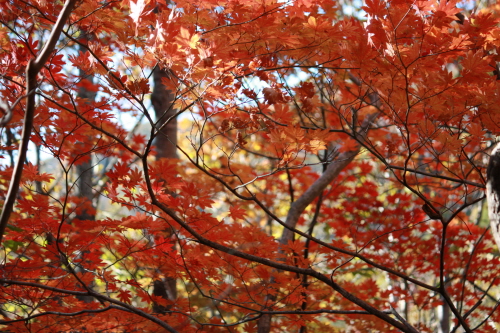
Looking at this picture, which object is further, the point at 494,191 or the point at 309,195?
the point at 309,195

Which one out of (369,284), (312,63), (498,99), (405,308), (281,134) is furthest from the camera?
(405,308)

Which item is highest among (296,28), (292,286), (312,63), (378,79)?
(312,63)

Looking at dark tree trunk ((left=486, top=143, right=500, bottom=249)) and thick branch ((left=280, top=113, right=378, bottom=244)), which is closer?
dark tree trunk ((left=486, top=143, right=500, bottom=249))

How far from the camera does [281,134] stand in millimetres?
2557

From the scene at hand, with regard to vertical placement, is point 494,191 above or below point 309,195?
below

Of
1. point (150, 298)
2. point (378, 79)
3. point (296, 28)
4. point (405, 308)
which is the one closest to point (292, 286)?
point (150, 298)

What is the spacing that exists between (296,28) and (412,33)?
75 centimetres

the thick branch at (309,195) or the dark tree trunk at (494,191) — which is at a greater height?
the thick branch at (309,195)

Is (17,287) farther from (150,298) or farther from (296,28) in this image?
(296,28)

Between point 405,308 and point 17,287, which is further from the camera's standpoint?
point 405,308

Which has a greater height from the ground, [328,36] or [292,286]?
[328,36]

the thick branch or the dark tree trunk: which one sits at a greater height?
the thick branch

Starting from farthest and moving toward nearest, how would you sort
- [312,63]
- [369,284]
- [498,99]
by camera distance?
[369,284], [312,63], [498,99]

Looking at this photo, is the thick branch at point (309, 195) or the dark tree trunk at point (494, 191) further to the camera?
the thick branch at point (309, 195)
